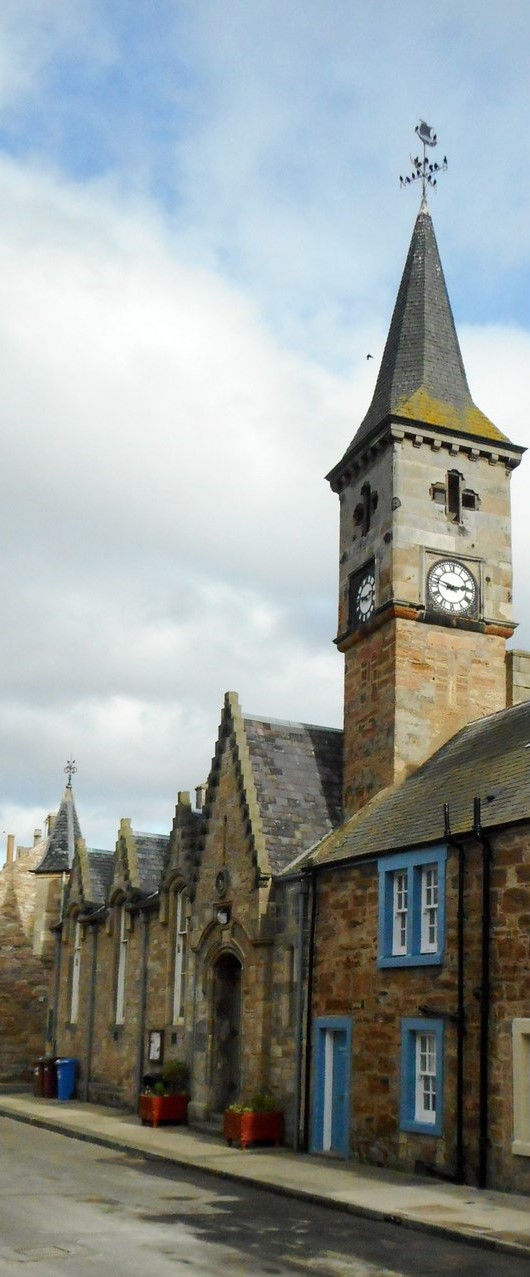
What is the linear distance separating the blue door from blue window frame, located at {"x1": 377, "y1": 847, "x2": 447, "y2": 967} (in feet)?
6.38

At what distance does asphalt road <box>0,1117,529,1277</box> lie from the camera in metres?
11.8

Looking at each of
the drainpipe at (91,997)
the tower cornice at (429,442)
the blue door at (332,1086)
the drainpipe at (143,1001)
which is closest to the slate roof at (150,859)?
the drainpipe at (143,1001)

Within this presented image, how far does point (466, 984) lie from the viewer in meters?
18.7

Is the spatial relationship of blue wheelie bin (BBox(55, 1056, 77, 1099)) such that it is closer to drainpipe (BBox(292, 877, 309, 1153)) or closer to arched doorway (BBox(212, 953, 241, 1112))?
arched doorway (BBox(212, 953, 241, 1112))

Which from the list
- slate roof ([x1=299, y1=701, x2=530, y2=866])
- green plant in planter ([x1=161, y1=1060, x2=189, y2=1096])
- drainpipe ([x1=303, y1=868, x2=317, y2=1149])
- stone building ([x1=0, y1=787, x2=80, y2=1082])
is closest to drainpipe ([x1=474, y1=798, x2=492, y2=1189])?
slate roof ([x1=299, y1=701, x2=530, y2=866])

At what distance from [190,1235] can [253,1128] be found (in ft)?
30.0

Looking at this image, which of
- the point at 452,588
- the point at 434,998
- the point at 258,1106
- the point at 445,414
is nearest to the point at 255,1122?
the point at 258,1106

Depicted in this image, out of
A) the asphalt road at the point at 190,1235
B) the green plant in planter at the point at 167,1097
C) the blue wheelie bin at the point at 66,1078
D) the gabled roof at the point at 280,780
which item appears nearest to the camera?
the asphalt road at the point at 190,1235

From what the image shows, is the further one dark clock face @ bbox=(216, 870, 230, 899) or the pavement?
dark clock face @ bbox=(216, 870, 230, 899)

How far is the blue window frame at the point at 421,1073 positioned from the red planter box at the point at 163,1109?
8125mm

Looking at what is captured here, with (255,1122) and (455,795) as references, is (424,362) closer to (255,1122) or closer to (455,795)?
(455,795)

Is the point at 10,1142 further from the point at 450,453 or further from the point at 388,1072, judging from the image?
the point at 450,453

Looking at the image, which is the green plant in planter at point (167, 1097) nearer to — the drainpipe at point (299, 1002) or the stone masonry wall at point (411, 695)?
the drainpipe at point (299, 1002)

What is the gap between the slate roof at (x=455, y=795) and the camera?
19.5m
